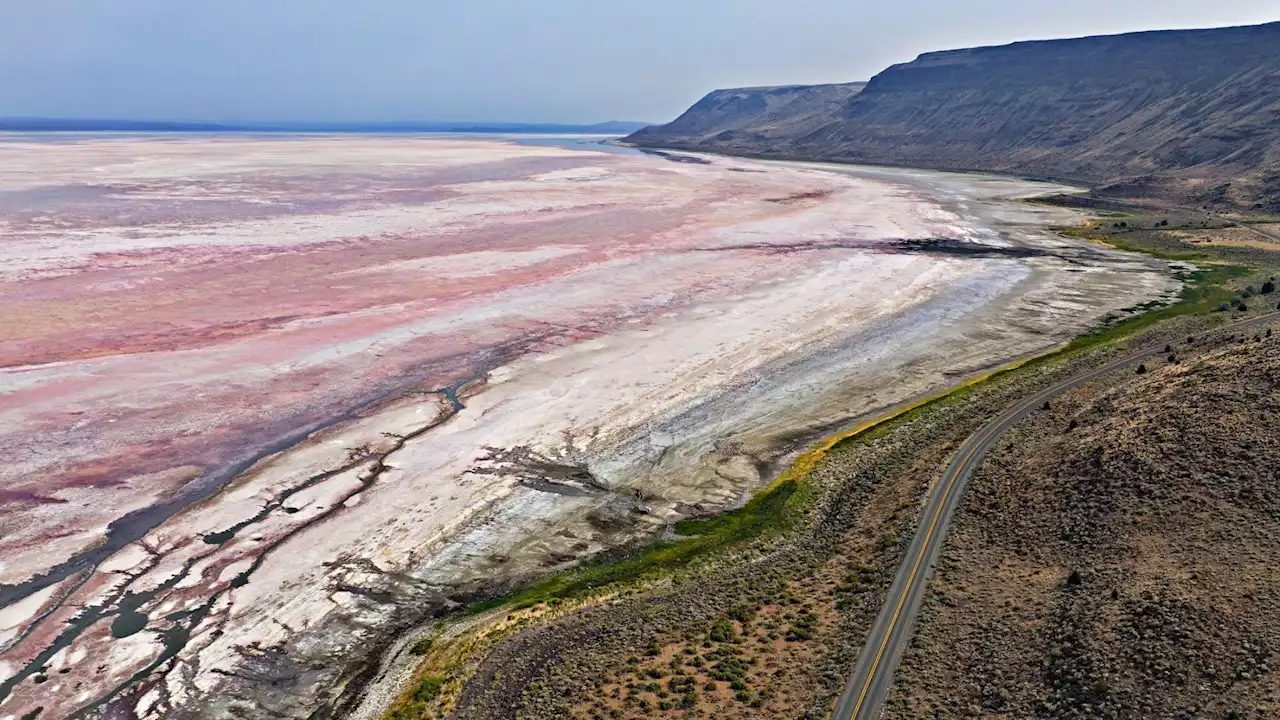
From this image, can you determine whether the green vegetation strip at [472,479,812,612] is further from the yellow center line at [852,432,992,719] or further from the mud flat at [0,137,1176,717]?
the yellow center line at [852,432,992,719]

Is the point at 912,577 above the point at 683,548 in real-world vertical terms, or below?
above

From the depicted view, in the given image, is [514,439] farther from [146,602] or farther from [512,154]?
[512,154]

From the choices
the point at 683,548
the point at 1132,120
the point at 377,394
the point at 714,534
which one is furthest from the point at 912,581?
the point at 1132,120

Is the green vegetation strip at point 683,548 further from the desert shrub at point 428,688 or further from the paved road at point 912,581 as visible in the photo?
the paved road at point 912,581

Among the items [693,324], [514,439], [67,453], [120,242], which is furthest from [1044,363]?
[120,242]

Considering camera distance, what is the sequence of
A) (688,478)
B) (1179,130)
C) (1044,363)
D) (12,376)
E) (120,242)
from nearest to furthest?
(688,478), (12,376), (1044,363), (120,242), (1179,130)

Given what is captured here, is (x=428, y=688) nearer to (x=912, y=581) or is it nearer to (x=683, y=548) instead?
(x=683, y=548)

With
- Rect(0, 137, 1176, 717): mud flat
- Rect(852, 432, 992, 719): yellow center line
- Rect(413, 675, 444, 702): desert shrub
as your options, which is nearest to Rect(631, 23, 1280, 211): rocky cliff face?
Rect(0, 137, 1176, 717): mud flat
